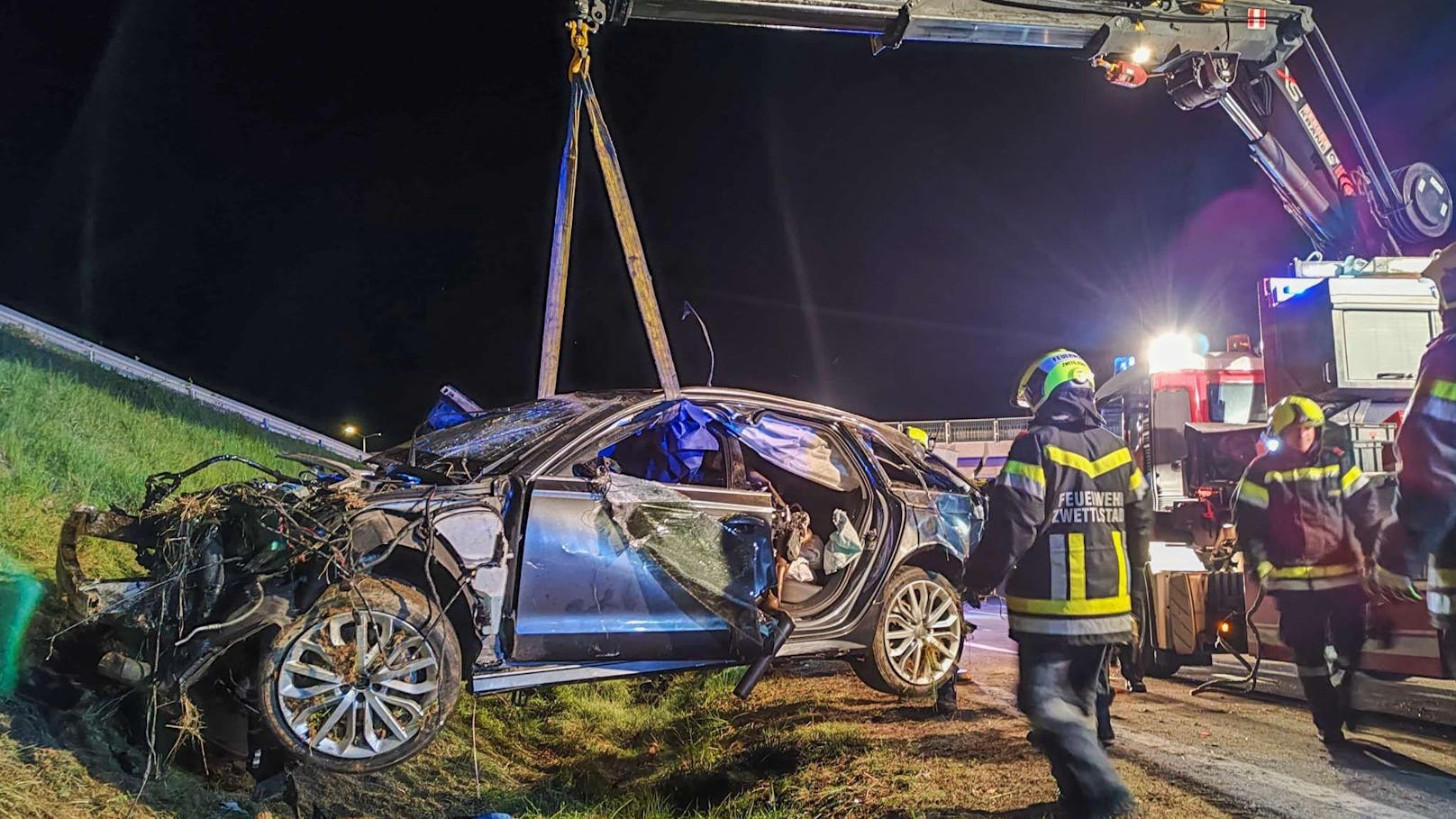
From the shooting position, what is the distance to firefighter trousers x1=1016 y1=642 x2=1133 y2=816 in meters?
3.49

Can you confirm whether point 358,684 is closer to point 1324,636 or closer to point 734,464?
point 734,464

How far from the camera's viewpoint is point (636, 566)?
4.59m

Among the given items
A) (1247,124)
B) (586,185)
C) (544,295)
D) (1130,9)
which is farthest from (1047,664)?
(1247,124)

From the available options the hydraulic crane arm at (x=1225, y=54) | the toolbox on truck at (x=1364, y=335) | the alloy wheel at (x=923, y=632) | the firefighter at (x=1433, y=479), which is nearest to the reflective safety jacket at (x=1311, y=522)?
the firefighter at (x=1433, y=479)

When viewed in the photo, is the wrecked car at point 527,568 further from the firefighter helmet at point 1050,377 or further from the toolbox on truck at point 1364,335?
the toolbox on truck at point 1364,335

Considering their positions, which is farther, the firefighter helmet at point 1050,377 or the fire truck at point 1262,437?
the fire truck at point 1262,437

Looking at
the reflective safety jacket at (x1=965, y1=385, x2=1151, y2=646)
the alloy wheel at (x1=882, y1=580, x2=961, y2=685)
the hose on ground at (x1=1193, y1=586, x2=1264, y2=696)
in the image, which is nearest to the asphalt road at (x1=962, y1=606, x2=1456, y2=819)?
the hose on ground at (x1=1193, y1=586, x2=1264, y2=696)

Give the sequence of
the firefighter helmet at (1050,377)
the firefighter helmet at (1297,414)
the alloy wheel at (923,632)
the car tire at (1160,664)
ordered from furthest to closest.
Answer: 1. the car tire at (1160,664)
2. the alloy wheel at (923,632)
3. the firefighter helmet at (1297,414)
4. the firefighter helmet at (1050,377)

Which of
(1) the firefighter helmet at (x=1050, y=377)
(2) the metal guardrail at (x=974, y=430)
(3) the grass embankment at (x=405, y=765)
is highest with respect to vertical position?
(2) the metal guardrail at (x=974, y=430)

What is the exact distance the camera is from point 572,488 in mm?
4469

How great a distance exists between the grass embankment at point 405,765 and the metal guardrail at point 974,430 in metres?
15.4

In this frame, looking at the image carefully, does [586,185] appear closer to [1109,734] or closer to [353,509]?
[353,509]

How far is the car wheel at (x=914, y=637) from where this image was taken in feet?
18.1

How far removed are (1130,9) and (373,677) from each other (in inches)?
242
